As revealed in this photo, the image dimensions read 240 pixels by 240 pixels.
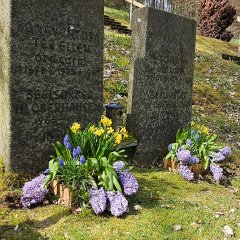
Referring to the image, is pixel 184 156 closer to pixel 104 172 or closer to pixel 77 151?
pixel 104 172

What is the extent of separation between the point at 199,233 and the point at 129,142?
2363mm

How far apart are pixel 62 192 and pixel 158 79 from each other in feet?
9.26

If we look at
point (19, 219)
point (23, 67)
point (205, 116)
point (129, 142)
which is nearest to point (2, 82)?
point (23, 67)

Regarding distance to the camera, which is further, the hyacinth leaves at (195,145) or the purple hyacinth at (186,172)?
the hyacinth leaves at (195,145)

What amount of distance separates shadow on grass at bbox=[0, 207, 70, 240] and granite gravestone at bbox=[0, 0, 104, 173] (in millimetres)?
1034

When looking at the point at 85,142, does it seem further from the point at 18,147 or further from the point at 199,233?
the point at 199,233

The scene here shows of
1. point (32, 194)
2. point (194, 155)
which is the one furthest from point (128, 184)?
point (194, 155)

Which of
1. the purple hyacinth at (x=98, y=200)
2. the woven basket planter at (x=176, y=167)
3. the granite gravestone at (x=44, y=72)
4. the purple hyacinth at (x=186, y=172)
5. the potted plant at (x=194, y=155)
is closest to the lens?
the purple hyacinth at (x=98, y=200)

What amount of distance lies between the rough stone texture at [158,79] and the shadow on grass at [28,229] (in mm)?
2550

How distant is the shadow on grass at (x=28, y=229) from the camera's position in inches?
130

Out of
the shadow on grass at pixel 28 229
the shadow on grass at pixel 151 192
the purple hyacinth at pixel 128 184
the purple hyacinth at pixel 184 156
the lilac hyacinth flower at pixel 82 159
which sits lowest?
the shadow on grass at pixel 28 229

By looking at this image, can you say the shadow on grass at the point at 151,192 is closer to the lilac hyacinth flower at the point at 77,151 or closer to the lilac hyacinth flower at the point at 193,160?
the lilac hyacinth flower at the point at 193,160

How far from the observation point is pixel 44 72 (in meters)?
4.44

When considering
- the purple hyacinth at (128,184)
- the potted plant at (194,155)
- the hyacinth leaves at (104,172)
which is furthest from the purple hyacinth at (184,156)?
the hyacinth leaves at (104,172)
